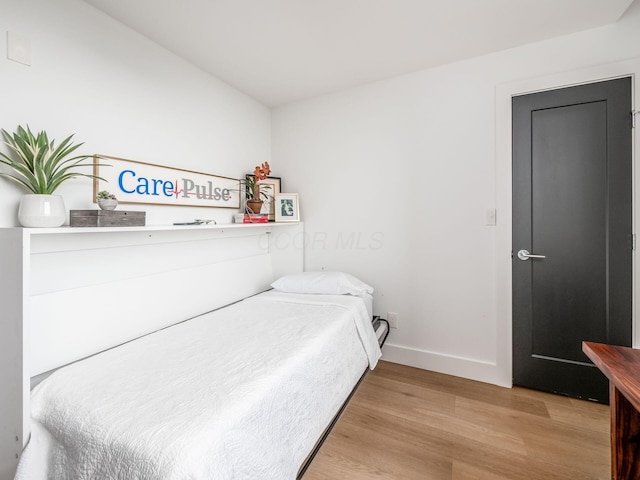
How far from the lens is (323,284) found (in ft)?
7.31

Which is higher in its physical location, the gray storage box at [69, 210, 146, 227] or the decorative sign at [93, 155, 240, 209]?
the decorative sign at [93, 155, 240, 209]

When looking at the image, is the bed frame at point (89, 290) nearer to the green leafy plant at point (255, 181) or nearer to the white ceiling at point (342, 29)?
the green leafy plant at point (255, 181)

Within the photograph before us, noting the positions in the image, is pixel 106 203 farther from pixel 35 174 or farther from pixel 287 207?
pixel 287 207

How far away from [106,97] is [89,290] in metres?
1.05

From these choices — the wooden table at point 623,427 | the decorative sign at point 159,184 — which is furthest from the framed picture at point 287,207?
the wooden table at point 623,427

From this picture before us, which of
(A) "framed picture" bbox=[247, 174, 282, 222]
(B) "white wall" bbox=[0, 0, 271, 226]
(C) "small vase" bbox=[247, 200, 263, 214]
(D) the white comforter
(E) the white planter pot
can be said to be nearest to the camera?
(D) the white comforter

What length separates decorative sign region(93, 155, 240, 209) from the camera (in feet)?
5.08

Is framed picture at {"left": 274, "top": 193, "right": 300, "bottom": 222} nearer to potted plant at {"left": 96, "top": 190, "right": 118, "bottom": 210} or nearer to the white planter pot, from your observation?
potted plant at {"left": 96, "top": 190, "right": 118, "bottom": 210}

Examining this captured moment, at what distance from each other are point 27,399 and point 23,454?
17cm

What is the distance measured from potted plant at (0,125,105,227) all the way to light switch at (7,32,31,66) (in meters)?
0.30

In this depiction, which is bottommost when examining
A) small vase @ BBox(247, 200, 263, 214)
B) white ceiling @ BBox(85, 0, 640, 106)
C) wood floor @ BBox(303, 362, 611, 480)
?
wood floor @ BBox(303, 362, 611, 480)

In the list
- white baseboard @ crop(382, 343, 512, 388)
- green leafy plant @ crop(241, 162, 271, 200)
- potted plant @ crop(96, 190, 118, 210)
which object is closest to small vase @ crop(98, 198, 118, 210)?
potted plant @ crop(96, 190, 118, 210)

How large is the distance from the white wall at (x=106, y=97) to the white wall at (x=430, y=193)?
97cm

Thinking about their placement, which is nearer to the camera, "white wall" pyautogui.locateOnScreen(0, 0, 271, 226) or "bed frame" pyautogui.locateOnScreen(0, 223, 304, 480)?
"bed frame" pyautogui.locateOnScreen(0, 223, 304, 480)
